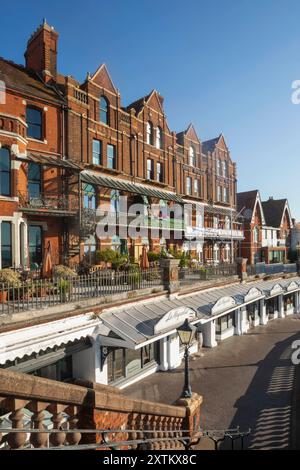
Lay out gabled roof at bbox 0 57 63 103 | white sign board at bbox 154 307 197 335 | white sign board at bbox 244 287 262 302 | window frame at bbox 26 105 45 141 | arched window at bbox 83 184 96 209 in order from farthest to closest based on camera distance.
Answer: arched window at bbox 83 184 96 209
white sign board at bbox 244 287 262 302
window frame at bbox 26 105 45 141
gabled roof at bbox 0 57 63 103
white sign board at bbox 154 307 197 335

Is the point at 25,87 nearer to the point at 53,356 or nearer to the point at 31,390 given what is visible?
the point at 53,356

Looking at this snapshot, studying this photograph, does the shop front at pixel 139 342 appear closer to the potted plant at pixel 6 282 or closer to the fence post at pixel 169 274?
the fence post at pixel 169 274

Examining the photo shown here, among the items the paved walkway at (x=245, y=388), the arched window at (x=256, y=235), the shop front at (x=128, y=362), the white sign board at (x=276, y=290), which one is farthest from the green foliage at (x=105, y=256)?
the arched window at (x=256, y=235)

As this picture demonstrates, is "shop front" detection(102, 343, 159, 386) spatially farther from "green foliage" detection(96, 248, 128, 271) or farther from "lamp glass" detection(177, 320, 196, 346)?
"green foliage" detection(96, 248, 128, 271)

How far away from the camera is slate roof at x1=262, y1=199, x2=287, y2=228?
49.5 m

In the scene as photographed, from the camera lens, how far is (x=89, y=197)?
2048 cm

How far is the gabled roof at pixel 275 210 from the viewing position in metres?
49.4

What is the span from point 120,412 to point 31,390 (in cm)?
198

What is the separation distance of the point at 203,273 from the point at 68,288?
10683mm

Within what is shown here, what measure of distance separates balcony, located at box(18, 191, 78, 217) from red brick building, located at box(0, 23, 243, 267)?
6 centimetres

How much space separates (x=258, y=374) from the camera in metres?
13.9

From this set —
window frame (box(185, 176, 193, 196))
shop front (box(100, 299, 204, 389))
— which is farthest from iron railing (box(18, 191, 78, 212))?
window frame (box(185, 176, 193, 196))

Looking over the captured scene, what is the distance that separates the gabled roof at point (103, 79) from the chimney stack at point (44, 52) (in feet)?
9.04

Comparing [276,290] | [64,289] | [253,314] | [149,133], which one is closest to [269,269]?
[276,290]
